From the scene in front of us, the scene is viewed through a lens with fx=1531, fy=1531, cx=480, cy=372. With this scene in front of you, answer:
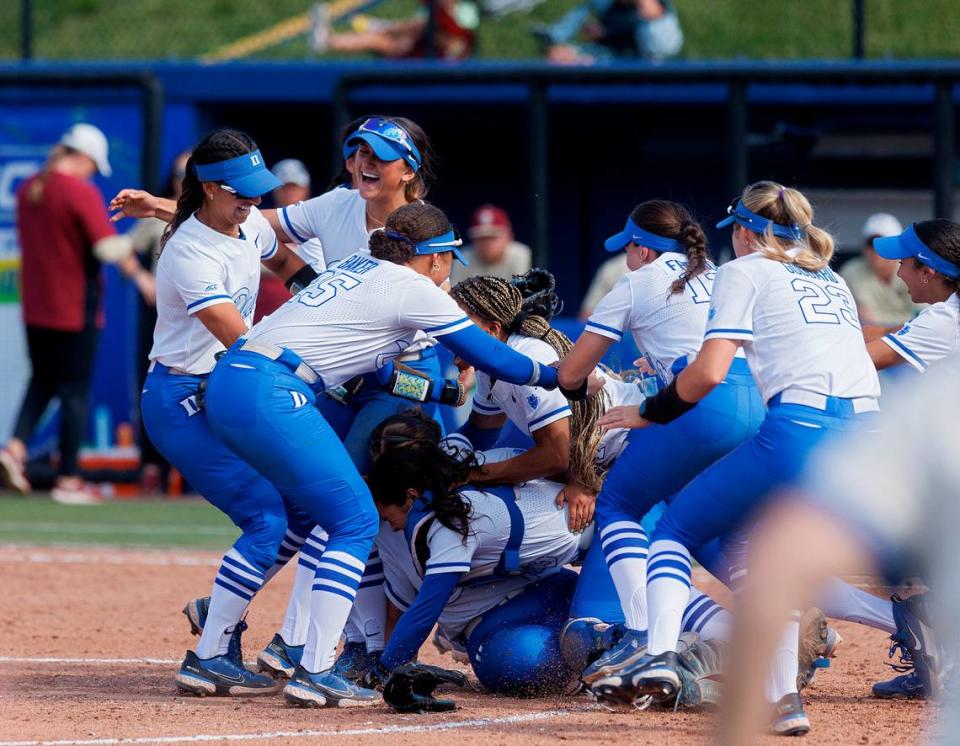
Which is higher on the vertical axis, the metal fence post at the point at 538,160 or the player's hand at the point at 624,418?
the metal fence post at the point at 538,160

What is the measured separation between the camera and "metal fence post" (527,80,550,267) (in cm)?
1105

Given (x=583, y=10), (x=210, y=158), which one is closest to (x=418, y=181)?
(x=210, y=158)

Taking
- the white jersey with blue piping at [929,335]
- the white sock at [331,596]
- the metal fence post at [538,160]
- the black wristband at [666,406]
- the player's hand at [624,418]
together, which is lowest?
the white sock at [331,596]

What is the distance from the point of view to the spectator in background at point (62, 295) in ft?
34.9

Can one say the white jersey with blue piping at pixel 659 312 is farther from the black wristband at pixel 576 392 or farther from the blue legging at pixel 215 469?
the blue legging at pixel 215 469

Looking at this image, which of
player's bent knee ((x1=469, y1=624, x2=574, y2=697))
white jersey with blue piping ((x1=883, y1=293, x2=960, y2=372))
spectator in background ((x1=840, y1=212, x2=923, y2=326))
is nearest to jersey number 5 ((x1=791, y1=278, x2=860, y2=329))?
white jersey with blue piping ((x1=883, y1=293, x2=960, y2=372))

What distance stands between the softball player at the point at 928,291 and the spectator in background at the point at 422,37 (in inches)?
296

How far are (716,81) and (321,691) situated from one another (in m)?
7.24

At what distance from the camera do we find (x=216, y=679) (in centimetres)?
515

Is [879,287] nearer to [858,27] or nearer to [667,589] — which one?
[858,27]

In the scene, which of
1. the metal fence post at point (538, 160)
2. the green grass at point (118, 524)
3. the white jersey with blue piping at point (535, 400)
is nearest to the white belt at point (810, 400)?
the white jersey with blue piping at point (535, 400)

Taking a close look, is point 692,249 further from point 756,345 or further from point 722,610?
point 722,610

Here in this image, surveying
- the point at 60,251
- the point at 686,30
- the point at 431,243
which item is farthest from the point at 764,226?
the point at 686,30

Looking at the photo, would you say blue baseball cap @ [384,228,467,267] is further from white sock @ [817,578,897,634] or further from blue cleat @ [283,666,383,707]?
white sock @ [817,578,897,634]
